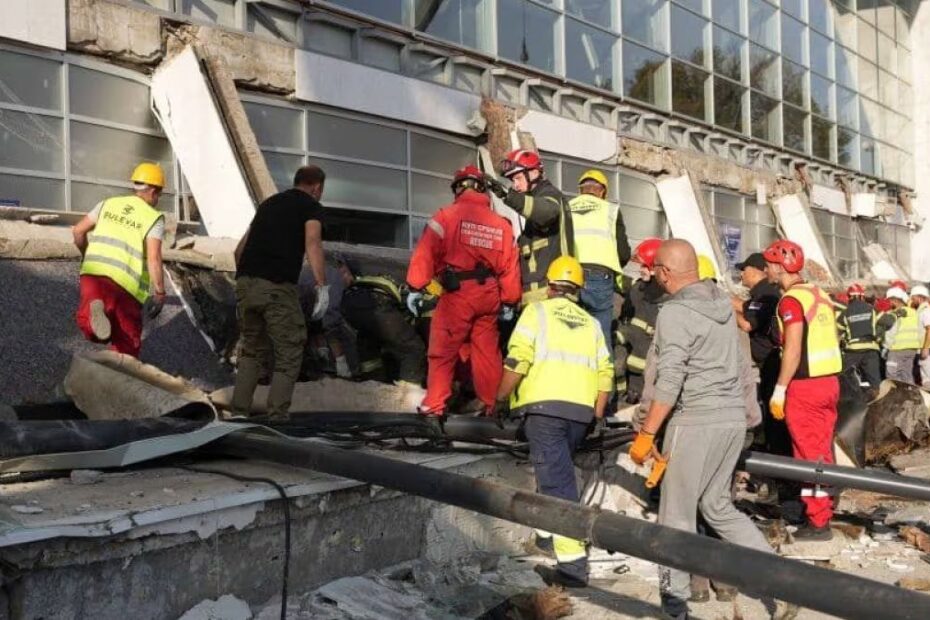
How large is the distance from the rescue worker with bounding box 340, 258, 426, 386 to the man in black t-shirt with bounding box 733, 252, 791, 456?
2567 mm

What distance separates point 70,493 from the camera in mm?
3725

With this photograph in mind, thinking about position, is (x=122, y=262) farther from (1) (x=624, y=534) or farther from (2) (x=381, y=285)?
(1) (x=624, y=534)

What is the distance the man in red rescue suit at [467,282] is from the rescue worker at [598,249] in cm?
67

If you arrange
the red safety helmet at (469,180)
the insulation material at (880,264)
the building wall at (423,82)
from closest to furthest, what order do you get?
1. the red safety helmet at (469,180)
2. the building wall at (423,82)
3. the insulation material at (880,264)

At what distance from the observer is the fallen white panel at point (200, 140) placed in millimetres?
9453

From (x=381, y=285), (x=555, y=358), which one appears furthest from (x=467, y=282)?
(x=555, y=358)

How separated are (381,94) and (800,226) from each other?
13.4m

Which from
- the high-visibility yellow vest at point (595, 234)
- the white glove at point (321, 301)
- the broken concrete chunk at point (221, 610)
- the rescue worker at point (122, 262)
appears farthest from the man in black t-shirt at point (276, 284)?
the high-visibility yellow vest at point (595, 234)

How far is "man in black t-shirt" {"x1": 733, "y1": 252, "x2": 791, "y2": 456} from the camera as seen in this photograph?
691 cm

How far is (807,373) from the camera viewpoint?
6.12 m

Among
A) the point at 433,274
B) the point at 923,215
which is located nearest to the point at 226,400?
the point at 433,274

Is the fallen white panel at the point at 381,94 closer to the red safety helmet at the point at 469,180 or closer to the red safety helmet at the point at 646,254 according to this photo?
the red safety helmet at the point at 469,180

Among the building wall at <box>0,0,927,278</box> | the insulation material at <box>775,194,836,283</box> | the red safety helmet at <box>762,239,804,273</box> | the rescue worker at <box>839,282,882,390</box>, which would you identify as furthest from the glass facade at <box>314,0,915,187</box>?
the red safety helmet at <box>762,239,804,273</box>

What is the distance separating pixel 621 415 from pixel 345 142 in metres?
6.16
